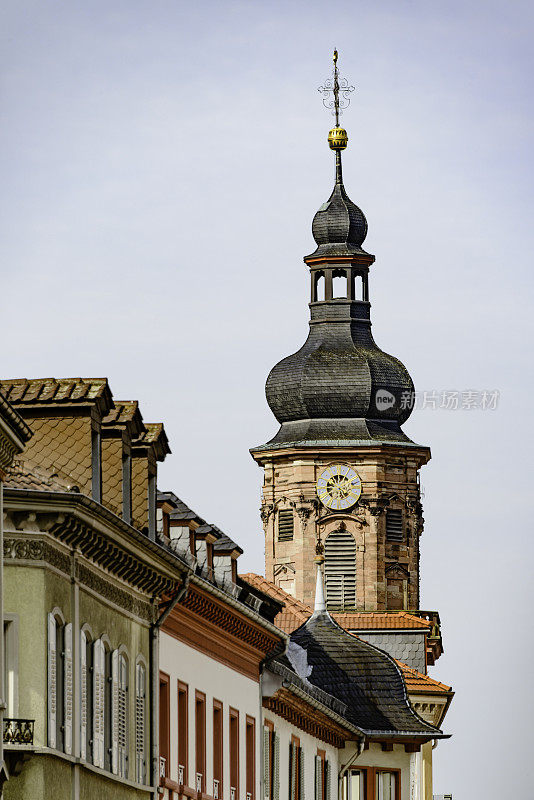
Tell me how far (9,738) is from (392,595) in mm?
99834

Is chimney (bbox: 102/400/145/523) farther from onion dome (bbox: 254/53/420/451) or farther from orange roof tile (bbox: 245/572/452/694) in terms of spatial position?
onion dome (bbox: 254/53/420/451)

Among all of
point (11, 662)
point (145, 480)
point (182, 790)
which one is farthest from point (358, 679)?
point (11, 662)

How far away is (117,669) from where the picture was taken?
39.8 m

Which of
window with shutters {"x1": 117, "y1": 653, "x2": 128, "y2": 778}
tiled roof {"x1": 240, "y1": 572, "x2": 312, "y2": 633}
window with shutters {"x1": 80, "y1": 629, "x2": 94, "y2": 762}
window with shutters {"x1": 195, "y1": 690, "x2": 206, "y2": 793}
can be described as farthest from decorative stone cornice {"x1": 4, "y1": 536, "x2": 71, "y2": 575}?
tiled roof {"x1": 240, "y1": 572, "x2": 312, "y2": 633}

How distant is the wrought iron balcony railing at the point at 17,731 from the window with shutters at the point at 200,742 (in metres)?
13.3

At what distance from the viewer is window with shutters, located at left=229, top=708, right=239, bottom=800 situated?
50.7 metres

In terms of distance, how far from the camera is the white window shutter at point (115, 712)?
129 ft

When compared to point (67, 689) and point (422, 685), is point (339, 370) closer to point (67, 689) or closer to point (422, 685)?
point (422, 685)

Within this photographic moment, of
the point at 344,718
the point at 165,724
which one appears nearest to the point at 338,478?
the point at 344,718

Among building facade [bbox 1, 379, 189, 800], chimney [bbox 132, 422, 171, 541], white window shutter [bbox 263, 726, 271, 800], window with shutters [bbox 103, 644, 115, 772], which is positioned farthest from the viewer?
white window shutter [bbox 263, 726, 271, 800]

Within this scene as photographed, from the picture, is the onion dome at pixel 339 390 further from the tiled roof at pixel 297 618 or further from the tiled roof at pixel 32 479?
the tiled roof at pixel 32 479

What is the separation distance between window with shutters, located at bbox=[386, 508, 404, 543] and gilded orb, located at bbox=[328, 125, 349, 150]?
19019 millimetres

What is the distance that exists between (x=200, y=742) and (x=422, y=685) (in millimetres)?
49650

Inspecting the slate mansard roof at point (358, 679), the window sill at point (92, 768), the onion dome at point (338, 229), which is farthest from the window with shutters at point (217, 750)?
the onion dome at point (338, 229)
